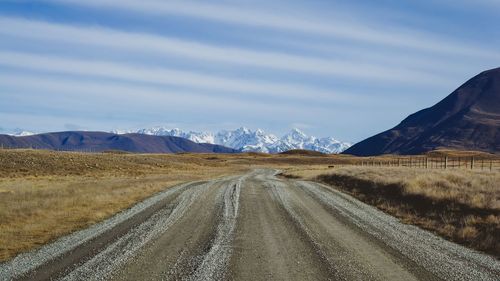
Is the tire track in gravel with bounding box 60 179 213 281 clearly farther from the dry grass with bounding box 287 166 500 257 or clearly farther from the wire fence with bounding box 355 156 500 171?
the wire fence with bounding box 355 156 500 171

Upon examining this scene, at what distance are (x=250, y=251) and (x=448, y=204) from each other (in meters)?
12.0

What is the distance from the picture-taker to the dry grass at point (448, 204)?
16.8 meters

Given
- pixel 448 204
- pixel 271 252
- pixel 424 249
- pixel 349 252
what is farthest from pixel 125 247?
pixel 448 204

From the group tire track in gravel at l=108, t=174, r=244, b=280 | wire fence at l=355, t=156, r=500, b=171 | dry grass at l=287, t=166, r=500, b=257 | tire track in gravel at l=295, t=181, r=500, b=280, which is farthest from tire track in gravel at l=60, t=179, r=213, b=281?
wire fence at l=355, t=156, r=500, b=171

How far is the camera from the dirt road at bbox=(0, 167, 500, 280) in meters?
11.6

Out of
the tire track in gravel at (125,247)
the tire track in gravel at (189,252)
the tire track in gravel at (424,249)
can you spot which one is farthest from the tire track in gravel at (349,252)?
the tire track in gravel at (125,247)

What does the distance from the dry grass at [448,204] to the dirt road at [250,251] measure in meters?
0.95

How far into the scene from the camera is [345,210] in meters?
23.6

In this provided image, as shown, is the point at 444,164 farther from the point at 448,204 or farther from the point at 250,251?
the point at 250,251

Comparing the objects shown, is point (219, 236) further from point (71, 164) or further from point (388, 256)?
point (71, 164)

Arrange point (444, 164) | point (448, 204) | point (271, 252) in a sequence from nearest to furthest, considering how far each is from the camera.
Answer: point (271, 252), point (448, 204), point (444, 164)

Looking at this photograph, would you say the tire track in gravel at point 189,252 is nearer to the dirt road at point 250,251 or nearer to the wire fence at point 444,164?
the dirt road at point 250,251

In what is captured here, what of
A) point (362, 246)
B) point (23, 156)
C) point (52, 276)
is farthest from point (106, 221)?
point (23, 156)

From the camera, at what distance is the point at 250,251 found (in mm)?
14102
